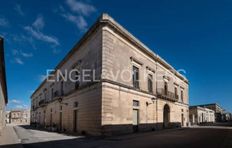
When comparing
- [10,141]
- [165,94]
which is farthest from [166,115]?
[10,141]

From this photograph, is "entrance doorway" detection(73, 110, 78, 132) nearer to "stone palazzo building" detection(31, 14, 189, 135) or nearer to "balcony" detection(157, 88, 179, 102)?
"stone palazzo building" detection(31, 14, 189, 135)

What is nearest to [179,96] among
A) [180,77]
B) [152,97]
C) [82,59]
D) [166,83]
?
[180,77]

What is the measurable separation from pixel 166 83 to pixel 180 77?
23.1 feet

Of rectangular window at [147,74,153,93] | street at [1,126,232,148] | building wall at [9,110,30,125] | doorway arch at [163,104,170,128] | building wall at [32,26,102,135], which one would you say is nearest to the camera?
street at [1,126,232,148]

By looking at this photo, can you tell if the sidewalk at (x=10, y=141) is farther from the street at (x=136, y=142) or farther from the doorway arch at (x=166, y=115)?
the doorway arch at (x=166, y=115)

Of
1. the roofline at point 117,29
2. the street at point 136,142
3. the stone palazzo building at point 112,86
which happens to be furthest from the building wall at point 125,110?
the roofline at point 117,29

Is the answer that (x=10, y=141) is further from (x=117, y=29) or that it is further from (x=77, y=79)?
(x=117, y=29)

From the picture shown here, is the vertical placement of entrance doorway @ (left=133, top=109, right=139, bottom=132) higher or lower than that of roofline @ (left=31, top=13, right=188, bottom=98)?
lower

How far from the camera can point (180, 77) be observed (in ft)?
101

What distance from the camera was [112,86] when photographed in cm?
1441

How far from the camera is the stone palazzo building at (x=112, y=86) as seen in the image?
1409 centimetres

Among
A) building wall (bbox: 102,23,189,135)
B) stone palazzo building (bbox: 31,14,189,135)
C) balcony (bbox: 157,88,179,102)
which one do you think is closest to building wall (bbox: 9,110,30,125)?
stone palazzo building (bbox: 31,14,189,135)

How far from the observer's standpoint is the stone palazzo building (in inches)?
555

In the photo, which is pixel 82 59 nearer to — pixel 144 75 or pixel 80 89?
pixel 80 89
